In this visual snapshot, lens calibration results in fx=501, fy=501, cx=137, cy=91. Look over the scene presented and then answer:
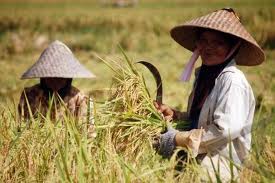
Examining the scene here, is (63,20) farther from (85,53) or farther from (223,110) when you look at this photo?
(223,110)

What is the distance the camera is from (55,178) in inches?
109

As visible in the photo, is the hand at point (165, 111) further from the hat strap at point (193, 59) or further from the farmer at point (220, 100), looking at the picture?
the hat strap at point (193, 59)

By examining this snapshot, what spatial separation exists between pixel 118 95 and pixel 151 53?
9507 mm

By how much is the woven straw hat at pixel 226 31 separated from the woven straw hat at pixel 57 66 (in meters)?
1.04

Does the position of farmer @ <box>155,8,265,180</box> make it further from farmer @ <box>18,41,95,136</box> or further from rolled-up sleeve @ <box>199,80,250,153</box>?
farmer @ <box>18,41,95,136</box>

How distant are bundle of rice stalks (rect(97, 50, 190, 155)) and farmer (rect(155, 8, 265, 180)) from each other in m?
0.11

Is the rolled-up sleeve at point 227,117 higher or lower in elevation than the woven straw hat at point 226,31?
lower

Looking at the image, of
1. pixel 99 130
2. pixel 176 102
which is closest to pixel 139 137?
pixel 99 130

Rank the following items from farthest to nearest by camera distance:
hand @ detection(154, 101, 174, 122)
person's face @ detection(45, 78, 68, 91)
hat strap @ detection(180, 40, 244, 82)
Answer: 1. person's face @ detection(45, 78, 68, 91)
2. hand @ detection(154, 101, 174, 122)
3. hat strap @ detection(180, 40, 244, 82)

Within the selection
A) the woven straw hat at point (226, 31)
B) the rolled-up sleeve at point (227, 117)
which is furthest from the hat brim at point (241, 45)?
the rolled-up sleeve at point (227, 117)

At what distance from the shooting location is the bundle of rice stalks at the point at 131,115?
3.03 m

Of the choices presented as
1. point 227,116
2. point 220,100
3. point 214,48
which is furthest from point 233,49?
point 227,116

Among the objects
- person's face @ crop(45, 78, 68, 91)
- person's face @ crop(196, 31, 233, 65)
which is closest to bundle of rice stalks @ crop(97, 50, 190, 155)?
person's face @ crop(196, 31, 233, 65)

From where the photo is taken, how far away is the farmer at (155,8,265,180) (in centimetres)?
283
